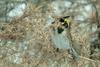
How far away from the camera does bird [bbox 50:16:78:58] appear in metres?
5.24

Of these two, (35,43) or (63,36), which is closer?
(63,36)

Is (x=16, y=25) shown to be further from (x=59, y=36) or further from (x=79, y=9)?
(x=79, y=9)

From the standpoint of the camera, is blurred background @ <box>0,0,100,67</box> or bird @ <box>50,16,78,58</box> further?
blurred background @ <box>0,0,100,67</box>

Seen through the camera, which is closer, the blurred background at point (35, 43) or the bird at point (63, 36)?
the bird at point (63, 36)

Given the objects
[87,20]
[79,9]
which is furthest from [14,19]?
[79,9]

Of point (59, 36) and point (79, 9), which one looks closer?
point (59, 36)

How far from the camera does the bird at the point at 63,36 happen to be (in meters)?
5.24

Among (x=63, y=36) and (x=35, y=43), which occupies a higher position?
(x=63, y=36)

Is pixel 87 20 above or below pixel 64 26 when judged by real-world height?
below

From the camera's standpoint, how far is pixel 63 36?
5.24m

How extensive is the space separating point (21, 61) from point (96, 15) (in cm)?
657

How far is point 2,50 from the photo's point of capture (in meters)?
5.98

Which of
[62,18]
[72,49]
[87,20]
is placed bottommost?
[87,20]

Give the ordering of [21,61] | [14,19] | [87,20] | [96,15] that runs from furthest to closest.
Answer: [87,20] < [96,15] < [14,19] < [21,61]
